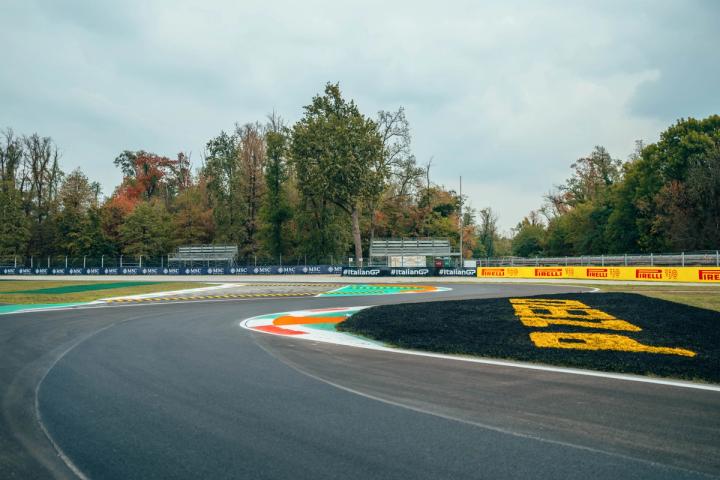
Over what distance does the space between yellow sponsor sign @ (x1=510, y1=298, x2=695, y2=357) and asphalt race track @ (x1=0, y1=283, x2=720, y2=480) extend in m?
2.45

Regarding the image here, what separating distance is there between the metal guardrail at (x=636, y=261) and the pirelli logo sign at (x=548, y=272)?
144 inches

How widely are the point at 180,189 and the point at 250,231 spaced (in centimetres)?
2735

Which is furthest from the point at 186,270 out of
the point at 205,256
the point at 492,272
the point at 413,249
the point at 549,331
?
the point at 549,331

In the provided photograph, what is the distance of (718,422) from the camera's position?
15.3 ft

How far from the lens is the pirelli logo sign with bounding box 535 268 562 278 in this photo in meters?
39.6

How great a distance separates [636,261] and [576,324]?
32421 mm

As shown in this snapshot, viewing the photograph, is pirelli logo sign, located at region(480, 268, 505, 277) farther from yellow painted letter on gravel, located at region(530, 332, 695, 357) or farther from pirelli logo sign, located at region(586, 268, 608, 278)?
yellow painted letter on gravel, located at region(530, 332, 695, 357)

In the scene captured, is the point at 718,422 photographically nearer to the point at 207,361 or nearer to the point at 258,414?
the point at 258,414

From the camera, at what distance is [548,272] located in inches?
1580

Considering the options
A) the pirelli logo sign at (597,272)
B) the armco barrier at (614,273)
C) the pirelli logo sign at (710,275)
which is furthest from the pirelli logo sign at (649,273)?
the pirelli logo sign at (710,275)


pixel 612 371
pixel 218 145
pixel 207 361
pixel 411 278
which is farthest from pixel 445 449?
pixel 218 145

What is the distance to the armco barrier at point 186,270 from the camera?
49.5m

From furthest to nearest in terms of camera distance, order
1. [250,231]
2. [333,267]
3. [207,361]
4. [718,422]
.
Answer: [250,231] < [333,267] < [207,361] < [718,422]

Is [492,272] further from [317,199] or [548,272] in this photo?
[317,199]
